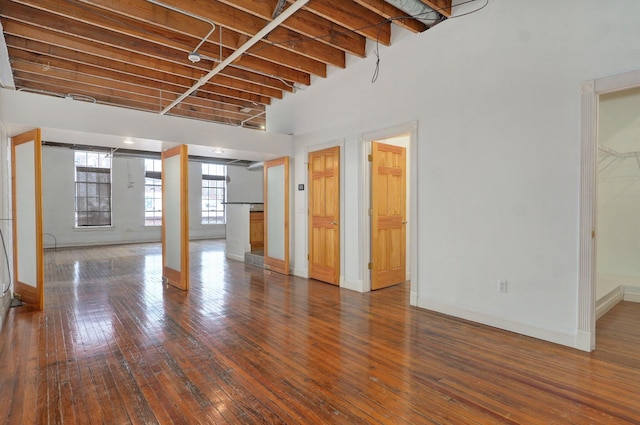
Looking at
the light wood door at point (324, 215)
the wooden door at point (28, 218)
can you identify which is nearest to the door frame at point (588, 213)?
the light wood door at point (324, 215)

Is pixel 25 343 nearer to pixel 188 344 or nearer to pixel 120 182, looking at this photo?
pixel 188 344

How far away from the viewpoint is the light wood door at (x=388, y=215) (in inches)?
194

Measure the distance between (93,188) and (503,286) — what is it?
11.8 metres

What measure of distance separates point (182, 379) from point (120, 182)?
10.6 meters

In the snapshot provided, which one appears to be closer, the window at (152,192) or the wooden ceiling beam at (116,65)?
the wooden ceiling beam at (116,65)

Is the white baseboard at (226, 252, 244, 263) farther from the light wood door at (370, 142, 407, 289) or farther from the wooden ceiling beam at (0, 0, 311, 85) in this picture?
the wooden ceiling beam at (0, 0, 311, 85)

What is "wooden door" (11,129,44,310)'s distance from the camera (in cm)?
401

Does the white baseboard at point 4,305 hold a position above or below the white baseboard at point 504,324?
above

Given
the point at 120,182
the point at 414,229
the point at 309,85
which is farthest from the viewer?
the point at 120,182

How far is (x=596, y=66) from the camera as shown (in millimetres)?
2822

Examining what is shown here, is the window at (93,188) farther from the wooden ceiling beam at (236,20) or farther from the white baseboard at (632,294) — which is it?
the white baseboard at (632,294)

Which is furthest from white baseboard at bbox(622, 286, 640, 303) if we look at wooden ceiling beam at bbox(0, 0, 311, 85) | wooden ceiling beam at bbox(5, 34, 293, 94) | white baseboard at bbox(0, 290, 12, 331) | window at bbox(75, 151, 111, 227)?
window at bbox(75, 151, 111, 227)

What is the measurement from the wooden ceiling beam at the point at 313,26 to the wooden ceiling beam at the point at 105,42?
1169 mm

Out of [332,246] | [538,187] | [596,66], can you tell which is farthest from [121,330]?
[596,66]
